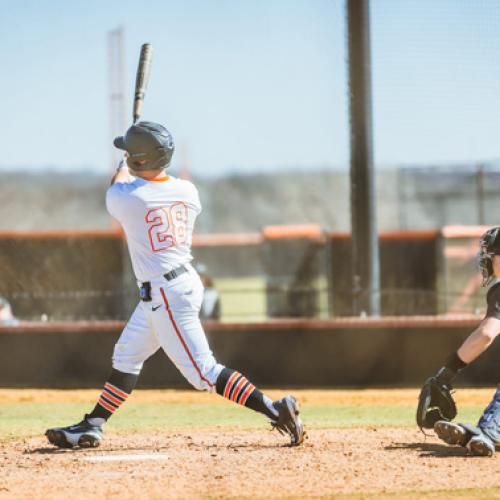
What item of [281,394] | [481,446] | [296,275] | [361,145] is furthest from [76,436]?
[296,275]

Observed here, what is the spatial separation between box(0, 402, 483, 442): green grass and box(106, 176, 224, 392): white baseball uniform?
1.69 metres

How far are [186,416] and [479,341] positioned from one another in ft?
11.2

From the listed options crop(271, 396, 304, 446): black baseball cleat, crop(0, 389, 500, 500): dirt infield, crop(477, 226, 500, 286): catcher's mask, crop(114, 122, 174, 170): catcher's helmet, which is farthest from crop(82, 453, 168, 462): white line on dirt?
crop(477, 226, 500, 286): catcher's mask

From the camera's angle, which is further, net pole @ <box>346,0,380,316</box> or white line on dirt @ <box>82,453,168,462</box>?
net pole @ <box>346,0,380,316</box>

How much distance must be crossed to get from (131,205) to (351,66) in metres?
6.91

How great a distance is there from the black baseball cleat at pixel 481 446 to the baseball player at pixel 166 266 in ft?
3.24

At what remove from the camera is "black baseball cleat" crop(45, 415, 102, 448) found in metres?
5.82

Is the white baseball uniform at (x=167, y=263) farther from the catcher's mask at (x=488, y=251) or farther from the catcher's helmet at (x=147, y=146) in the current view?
the catcher's mask at (x=488, y=251)

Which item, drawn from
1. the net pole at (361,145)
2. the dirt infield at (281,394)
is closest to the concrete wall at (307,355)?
the dirt infield at (281,394)

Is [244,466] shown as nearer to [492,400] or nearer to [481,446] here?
[481,446]

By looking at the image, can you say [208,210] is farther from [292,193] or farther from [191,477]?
[191,477]

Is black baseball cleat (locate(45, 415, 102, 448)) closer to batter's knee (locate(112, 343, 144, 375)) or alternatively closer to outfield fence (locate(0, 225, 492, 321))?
batter's knee (locate(112, 343, 144, 375))

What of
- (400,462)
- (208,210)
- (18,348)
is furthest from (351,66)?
(208,210)

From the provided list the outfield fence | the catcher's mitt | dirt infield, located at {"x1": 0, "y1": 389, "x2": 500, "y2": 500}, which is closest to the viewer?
dirt infield, located at {"x1": 0, "y1": 389, "x2": 500, "y2": 500}
